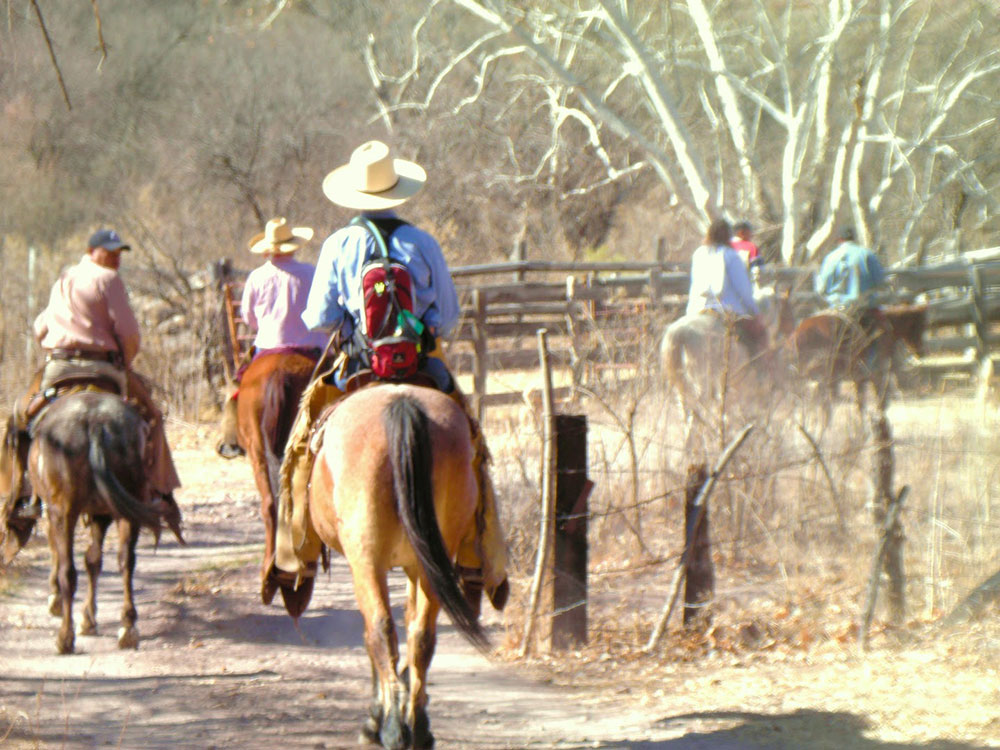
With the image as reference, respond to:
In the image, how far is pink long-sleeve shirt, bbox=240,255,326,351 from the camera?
8188 mm

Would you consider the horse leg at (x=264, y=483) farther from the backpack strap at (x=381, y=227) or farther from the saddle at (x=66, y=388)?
the backpack strap at (x=381, y=227)

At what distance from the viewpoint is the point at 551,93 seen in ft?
79.4

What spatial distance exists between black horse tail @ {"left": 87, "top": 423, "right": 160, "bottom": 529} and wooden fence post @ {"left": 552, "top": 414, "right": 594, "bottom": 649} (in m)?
2.41

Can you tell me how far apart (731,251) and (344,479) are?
609cm

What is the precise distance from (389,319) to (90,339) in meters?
3.26

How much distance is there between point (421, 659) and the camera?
5055mm

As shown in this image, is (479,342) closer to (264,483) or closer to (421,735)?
(264,483)

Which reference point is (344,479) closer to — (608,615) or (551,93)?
(608,615)

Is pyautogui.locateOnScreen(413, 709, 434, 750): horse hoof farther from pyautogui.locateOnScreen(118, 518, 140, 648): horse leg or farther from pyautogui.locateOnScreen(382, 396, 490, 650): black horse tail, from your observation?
pyautogui.locateOnScreen(118, 518, 140, 648): horse leg

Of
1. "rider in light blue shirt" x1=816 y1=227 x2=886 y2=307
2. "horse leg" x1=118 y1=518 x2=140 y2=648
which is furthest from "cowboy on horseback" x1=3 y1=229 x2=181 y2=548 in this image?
"rider in light blue shirt" x1=816 y1=227 x2=886 y2=307

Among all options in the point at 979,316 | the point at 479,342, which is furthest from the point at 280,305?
the point at 979,316

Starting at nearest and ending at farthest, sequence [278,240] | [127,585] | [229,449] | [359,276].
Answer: [359,276]
[127,585]
[278,240]
[229,449]

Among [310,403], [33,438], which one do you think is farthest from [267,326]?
[310,403]

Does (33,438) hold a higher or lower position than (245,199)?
lower
